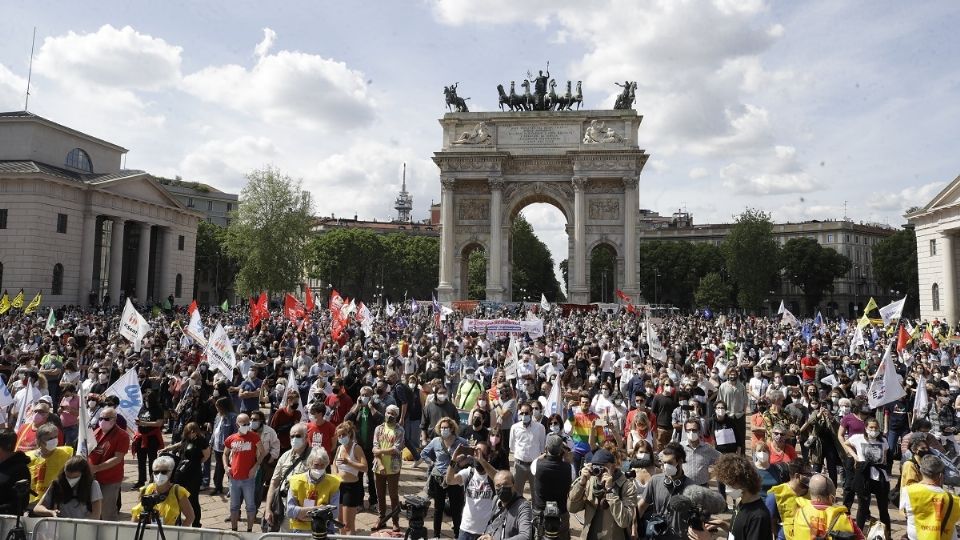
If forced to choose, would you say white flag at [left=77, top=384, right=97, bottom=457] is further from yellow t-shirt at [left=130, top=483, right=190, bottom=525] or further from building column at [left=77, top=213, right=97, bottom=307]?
building column at [left=77, top=213, right=97, bottom=307]

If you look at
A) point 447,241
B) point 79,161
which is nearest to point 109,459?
point 447,241

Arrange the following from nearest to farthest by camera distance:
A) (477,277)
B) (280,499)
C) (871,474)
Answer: (280,499)
(871,474)
(477,277)

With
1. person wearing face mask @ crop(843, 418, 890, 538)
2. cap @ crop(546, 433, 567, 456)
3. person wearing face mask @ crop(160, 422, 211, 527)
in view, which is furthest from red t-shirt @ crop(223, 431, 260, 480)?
person wearing face mask @ crop(843, 418, 890, 538)

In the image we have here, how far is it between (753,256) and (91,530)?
79.9m

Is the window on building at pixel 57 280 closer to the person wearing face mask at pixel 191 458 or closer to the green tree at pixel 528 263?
the person wearing face mask at pixel 191 458

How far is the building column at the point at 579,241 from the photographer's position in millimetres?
52375

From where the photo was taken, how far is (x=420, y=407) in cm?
1174

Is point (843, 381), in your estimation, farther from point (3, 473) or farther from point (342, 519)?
point (3, 473)

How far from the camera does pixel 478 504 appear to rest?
21.5ft

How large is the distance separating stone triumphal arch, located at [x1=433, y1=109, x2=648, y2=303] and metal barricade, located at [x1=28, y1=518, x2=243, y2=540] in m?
47.2

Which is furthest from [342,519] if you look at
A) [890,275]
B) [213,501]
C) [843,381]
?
[890,275]

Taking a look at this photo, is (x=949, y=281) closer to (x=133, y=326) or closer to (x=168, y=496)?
(x=133, y=326)

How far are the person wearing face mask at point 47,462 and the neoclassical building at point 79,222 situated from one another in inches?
1632

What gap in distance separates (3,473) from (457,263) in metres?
48.7
